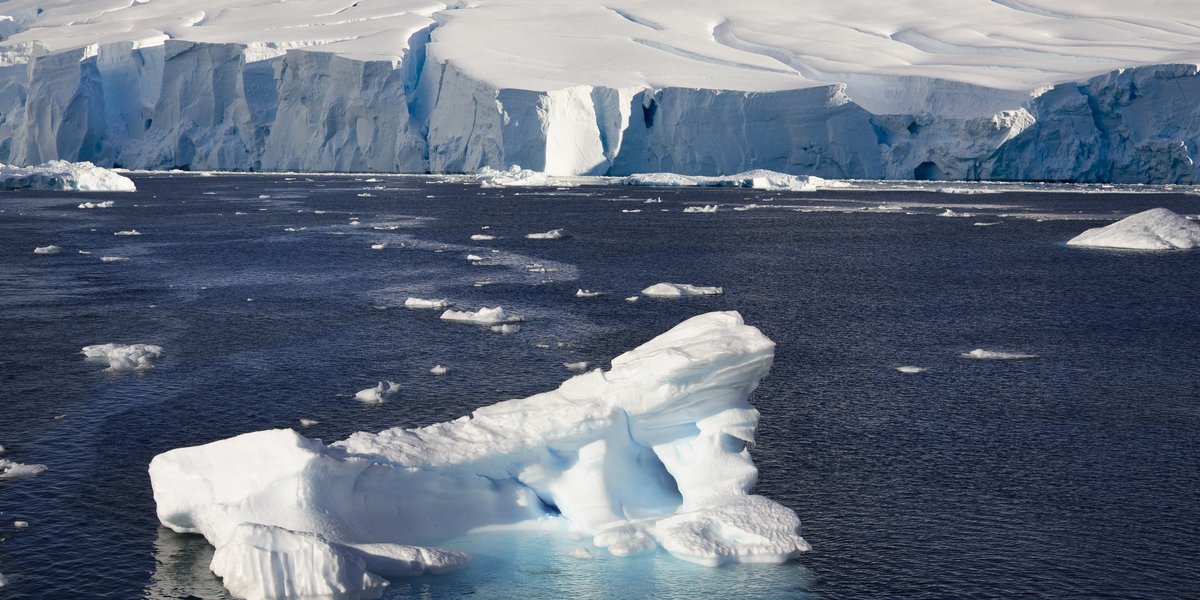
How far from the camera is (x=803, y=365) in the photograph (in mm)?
13227

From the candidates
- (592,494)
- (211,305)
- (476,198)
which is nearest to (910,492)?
(592,494)

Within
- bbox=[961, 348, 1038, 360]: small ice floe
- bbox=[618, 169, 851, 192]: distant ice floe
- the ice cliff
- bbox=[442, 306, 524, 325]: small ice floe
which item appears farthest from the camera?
the ice cliff

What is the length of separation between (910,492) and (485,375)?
533 cm

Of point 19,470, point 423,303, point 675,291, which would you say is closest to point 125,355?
point 19,470

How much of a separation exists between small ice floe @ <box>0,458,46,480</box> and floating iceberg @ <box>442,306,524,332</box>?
7.39 m

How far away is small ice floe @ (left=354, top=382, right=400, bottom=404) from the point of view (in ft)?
36.9

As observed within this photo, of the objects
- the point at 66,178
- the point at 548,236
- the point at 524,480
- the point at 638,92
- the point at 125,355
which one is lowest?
the point at 66,178

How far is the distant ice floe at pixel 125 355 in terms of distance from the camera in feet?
41.3

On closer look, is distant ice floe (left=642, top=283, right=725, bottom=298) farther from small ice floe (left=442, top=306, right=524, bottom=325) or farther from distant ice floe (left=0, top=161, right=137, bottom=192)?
distant ice floe (left=0, top=161, right=137, bottom=192)

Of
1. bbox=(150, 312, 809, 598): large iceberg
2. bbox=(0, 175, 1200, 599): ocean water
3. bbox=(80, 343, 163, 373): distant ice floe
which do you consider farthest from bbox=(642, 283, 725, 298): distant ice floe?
bbox=(150, 312, 809, 598): large iceberg

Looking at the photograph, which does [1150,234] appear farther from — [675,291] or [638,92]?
[638,92]

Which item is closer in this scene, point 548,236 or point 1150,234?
point 1150,234

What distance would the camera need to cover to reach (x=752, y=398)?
11531mm

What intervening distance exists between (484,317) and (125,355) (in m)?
4.88
